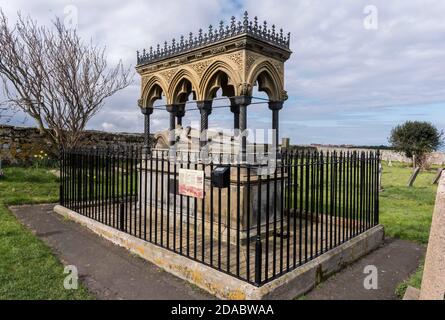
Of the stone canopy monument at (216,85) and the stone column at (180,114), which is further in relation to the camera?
the stone column at (180,114)

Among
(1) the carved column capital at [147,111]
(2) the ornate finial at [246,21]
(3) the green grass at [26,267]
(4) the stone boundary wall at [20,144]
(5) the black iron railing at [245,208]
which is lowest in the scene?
(3) the green grass at [26,267]

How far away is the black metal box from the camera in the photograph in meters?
4.03

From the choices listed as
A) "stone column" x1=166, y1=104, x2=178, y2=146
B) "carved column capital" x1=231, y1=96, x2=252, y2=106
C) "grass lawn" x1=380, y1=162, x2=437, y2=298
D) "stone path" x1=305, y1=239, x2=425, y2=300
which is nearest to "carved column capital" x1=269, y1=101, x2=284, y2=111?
"carved column capital" x1=231, y1=96, x2=252, y2=106

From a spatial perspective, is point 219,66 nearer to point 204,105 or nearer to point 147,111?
point 204,105

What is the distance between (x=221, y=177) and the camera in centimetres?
403

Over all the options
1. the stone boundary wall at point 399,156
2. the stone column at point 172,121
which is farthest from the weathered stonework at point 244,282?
the stone boundary wall at point 399,156

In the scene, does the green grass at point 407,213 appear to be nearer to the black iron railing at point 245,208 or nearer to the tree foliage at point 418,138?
the black iron railing at point 245,208

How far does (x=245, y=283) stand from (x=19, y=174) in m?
12.1

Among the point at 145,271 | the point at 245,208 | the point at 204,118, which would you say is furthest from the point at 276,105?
the point at 145,271

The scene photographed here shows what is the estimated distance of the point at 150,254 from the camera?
16.2ft

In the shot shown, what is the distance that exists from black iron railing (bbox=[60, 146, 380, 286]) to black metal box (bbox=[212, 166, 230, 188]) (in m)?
0.07

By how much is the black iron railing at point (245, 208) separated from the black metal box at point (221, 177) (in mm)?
66

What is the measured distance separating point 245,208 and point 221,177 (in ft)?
5.89

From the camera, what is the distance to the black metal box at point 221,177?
13.2 feet
